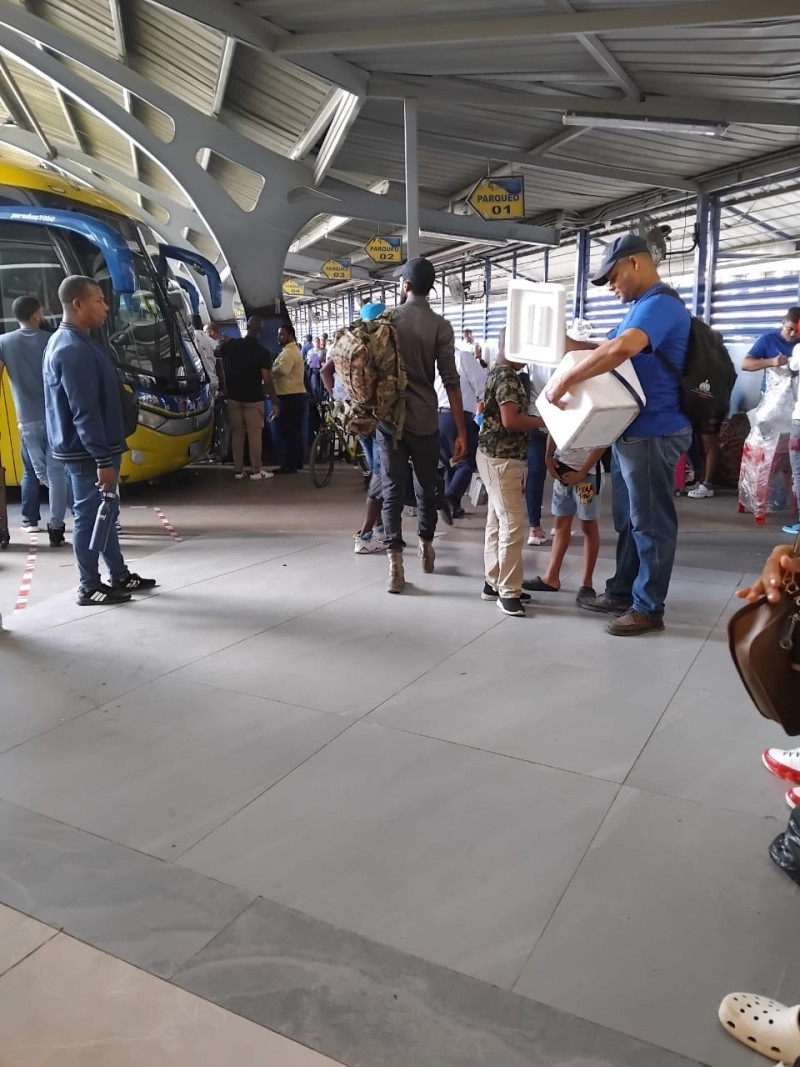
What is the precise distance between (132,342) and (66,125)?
11.0 m

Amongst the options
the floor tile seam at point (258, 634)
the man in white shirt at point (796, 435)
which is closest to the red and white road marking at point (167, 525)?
the floor tile seam at point (258, 634)

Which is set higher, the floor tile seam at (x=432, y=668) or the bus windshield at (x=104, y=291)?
Answer: the bus windshield at (x=104, y=291)

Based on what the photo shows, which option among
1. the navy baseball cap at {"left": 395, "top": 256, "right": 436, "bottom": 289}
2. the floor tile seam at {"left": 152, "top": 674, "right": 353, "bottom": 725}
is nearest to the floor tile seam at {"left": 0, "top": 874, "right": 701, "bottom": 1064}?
the floor tile seam at {"left": 152, "top": 674, "right": 353, "bottom": 725}

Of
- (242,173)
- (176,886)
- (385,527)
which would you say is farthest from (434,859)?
(242,173)

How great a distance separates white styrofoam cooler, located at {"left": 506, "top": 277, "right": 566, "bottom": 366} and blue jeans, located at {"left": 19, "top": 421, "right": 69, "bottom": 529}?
13.0ft

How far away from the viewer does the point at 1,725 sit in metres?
3.16

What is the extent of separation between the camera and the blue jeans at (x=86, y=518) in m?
4.57

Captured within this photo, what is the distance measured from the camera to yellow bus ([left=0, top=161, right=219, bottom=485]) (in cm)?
728

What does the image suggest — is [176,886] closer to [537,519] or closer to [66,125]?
[537,519]

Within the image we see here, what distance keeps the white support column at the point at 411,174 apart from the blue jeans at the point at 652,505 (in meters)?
5.49

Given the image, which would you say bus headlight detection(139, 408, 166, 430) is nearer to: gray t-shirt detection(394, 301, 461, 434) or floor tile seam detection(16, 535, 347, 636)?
floor tile seam detection(16, 535, 347, 636)

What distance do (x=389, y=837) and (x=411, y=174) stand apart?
8056mm

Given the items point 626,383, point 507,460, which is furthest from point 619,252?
point 507,460

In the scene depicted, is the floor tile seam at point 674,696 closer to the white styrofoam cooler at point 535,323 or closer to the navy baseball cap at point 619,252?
the white styrofoam cooler at point 535,323
